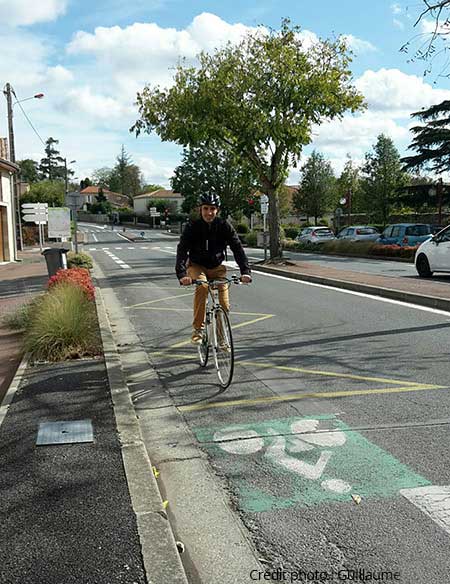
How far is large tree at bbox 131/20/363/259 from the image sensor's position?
75.6 ft

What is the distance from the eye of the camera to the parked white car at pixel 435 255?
17438 millimetres

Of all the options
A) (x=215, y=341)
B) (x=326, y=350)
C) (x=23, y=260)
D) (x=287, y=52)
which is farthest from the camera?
(x=23, y=260)

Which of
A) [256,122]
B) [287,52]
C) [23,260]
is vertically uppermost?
[287,52]

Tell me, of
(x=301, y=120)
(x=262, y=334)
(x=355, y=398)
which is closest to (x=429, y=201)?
(x=301, y=120)

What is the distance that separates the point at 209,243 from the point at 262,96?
57.6 feet

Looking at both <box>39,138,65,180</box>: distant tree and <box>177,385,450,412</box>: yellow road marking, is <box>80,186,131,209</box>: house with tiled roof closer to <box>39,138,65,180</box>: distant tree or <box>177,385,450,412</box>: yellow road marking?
<box>39,138,65,180</box>: distant tree

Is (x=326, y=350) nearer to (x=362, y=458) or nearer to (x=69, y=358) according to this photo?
(x=69, y=358)

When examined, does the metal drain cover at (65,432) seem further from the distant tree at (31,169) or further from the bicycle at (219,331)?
the distant tree at (31,169)

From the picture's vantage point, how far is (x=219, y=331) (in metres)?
6.60

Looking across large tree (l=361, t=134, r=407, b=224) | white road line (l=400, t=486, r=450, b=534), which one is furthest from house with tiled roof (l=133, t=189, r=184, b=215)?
white road line (l=400, t=486, r=450, b=534)

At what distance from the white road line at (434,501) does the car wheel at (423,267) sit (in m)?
15.2

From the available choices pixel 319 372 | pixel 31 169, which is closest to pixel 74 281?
pixel 319 372

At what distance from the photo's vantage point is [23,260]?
31500 mm

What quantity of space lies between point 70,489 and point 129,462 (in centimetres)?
48
